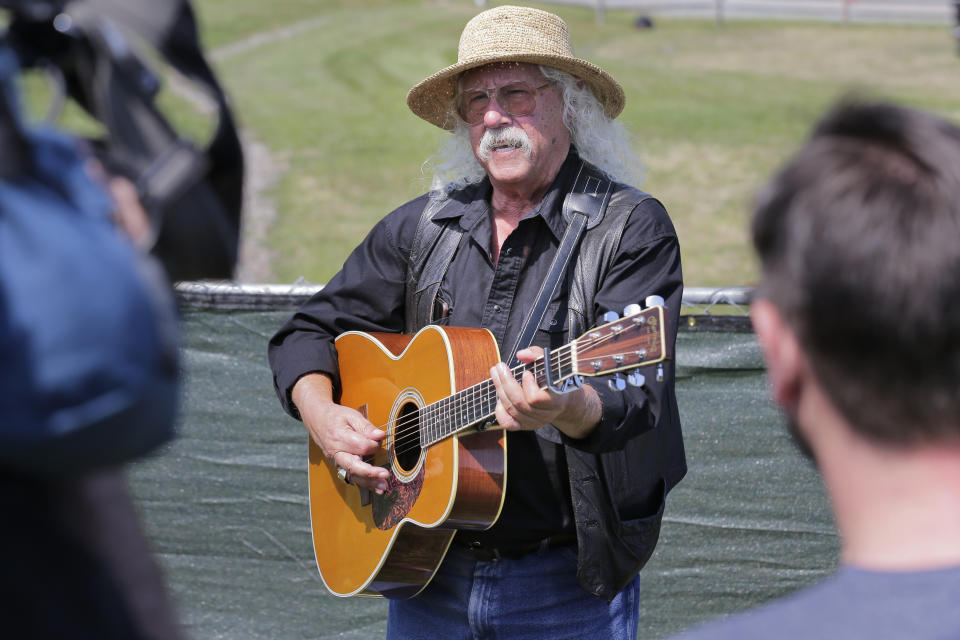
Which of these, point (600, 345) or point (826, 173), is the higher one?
point (826, 173)

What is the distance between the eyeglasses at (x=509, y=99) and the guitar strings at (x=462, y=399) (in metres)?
0.77

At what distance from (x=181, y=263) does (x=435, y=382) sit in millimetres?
1699

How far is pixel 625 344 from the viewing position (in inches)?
95.3

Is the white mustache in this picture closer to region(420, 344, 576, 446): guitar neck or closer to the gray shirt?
region(420, 344, 576, 446): guitar neck

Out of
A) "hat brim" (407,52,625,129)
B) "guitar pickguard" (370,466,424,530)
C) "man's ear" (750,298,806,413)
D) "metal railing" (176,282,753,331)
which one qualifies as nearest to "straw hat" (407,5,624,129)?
"hat brim" (407,52,625,129)

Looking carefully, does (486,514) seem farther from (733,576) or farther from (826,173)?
(826,173)

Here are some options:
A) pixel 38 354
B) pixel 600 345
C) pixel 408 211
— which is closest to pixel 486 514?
pixel 600 345

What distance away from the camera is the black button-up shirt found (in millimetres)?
2764

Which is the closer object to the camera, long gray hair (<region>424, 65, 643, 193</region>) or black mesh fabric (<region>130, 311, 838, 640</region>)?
long gray hair (<region>424, 65, 643, 193</region>)

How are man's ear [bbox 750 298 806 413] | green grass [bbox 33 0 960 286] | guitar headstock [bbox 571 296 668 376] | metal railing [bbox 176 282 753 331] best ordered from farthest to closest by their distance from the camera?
green grass [bbox 33 0 960 286] → metal railing [bbox 176 282 753 331] → guitar headstock [bbox 571 296 668 376] → man's ear [bbox 750 298 806 413]

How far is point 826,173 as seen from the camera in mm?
1158

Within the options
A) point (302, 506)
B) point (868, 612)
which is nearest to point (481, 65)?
point (302, 506)

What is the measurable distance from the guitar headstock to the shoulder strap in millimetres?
673

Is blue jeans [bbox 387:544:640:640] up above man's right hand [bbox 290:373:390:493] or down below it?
below
